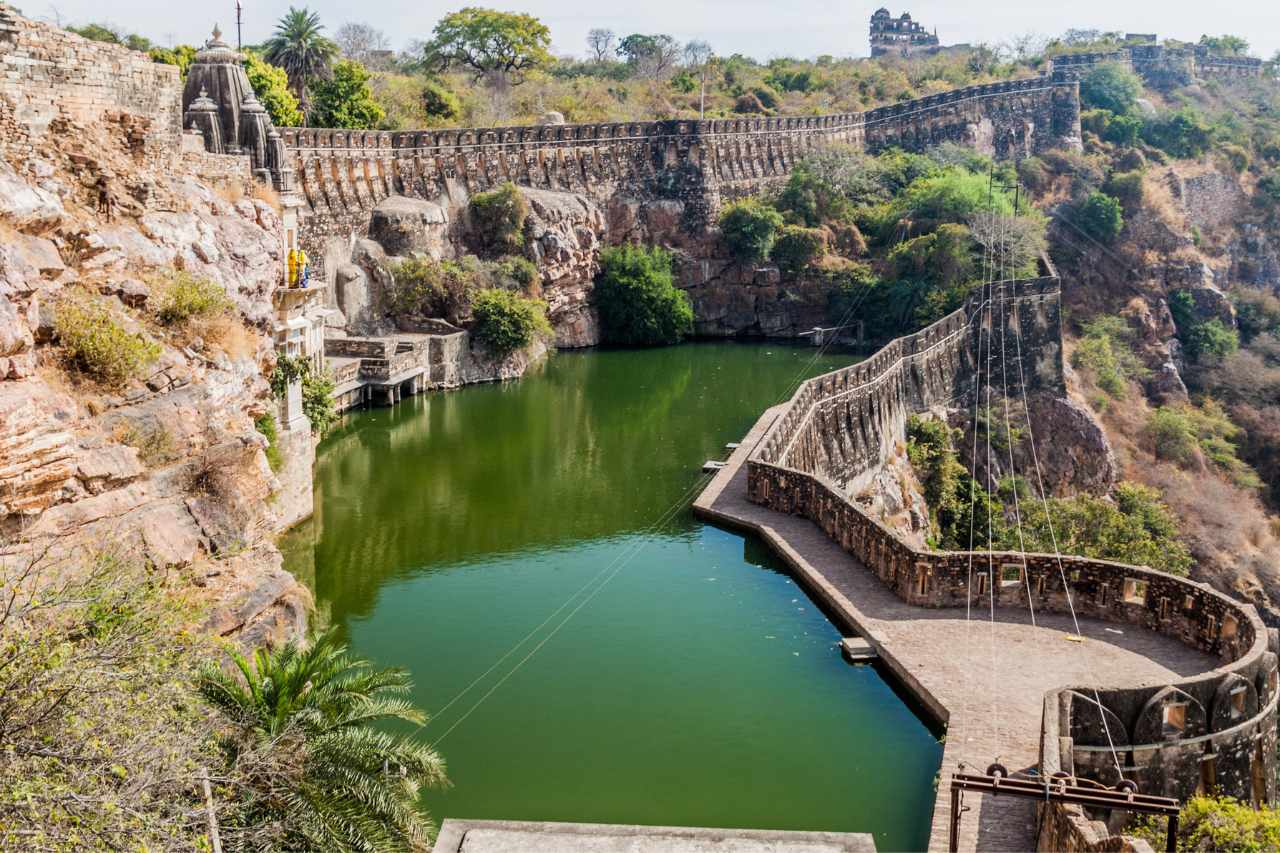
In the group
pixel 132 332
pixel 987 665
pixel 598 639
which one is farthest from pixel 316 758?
pixel 987 665

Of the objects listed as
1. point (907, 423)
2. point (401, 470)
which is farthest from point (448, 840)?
point (907, 423)

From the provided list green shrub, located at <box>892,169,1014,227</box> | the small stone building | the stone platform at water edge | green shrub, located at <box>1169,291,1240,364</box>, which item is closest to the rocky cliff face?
the stone platform at water edge

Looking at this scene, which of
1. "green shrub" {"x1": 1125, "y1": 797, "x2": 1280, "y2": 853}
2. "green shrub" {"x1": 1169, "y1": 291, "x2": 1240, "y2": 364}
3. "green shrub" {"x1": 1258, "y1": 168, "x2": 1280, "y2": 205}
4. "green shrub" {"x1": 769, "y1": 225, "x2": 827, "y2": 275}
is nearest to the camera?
"green shrub" {"x1": 1125, "y1": 797, "x2": 1280, "y2": 853}

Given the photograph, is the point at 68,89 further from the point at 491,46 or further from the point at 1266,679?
the point at 491,46

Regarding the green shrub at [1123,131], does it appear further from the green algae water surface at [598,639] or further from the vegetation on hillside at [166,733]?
the vegetation on hillside at [166,733]

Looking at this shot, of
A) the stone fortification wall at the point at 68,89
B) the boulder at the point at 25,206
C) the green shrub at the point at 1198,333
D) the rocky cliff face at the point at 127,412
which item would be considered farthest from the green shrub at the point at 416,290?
the green shrub at the point at 1198,333

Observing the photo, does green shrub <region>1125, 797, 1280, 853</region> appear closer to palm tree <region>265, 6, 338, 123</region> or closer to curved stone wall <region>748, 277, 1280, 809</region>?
curved stone wall <region>748, 277, 1280, 809</region>
